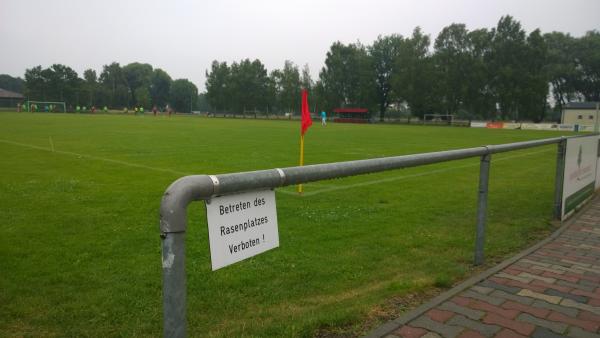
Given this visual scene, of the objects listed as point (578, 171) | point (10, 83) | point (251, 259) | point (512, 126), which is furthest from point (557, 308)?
point (10, 83)

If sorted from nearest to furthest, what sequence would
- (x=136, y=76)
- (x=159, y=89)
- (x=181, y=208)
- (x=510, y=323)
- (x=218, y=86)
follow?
(x=181, y=208) → (x=510, y=323) → (x=218, y=86) → (x=159, y=89) → (x=136, y=76)

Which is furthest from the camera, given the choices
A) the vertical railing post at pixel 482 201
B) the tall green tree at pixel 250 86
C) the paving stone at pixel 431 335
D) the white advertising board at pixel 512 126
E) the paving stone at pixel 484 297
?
the tall green tree at pixel 250 86

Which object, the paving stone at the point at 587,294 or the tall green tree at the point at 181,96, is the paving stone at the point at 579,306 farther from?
the tall green tree at the point at 181,96

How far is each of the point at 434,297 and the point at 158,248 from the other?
3105 millimetres

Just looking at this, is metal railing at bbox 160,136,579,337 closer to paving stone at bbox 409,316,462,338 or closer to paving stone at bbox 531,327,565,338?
paving stone at bbox 409,316,462,338

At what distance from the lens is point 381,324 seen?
3.12 meters

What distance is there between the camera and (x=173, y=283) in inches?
64.4

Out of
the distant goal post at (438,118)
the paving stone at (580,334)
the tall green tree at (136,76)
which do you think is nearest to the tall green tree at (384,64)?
the distant goal post at (438,118)

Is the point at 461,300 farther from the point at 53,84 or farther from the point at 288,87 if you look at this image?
the point at 53,84

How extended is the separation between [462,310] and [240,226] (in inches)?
89.7

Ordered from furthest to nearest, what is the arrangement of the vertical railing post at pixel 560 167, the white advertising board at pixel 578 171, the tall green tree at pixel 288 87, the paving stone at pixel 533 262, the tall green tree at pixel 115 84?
the tall green tree at pixel 115 84 < the tall green tree at pixel 288 87 < the white advertising board at pixel 578 171 < the vertical railing post at pixel 560 167 < the paving stone at pixel 533 262

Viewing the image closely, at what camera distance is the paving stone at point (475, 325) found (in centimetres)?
304

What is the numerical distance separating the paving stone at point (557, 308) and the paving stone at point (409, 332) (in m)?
1.23

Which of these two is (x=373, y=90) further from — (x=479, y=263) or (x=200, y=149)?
(x=479, y=263)
